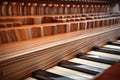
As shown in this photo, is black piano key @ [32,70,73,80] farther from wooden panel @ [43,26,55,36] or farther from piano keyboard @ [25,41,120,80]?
wooden panel @ [43,26,55,36]

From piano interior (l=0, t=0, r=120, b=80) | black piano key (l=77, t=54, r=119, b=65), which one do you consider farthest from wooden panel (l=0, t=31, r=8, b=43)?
black piano key (l=77, t=54, r=119, b=65)

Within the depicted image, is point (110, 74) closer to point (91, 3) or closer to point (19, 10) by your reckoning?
point (19, 10)

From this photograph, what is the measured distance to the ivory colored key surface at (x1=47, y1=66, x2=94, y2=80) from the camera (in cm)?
116

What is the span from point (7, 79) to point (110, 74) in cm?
54

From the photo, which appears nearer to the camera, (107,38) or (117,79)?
(117,79)

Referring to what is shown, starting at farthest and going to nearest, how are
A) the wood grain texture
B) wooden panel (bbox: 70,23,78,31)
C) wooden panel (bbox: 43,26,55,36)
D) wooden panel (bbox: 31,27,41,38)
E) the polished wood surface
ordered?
1. wooden panel (bbox: 70,23,78,31)
2. wooden panel (bbox: 43,26,55,36)
3. wooden panel (bbox: 31,27,41,38)
4. the wood grain texture
5. the polished wood surface

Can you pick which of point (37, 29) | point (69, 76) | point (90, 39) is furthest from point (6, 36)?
point (90, 39)

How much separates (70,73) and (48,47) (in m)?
0.23

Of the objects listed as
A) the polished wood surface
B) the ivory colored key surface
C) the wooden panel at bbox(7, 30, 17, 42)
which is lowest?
the ivory colored key surface

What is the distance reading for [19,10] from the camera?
5.37 feet

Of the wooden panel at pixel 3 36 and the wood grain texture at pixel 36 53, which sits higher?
the wooden panel at pixel 3 36

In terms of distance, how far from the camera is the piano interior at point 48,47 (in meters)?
1.02

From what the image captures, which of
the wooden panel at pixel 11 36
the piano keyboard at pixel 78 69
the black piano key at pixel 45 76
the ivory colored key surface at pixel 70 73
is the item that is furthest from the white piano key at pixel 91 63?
the wooden panel at pixel 11 36

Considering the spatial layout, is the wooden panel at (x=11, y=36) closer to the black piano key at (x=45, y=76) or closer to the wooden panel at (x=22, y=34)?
the wooden panel at (x=22, y=34)
